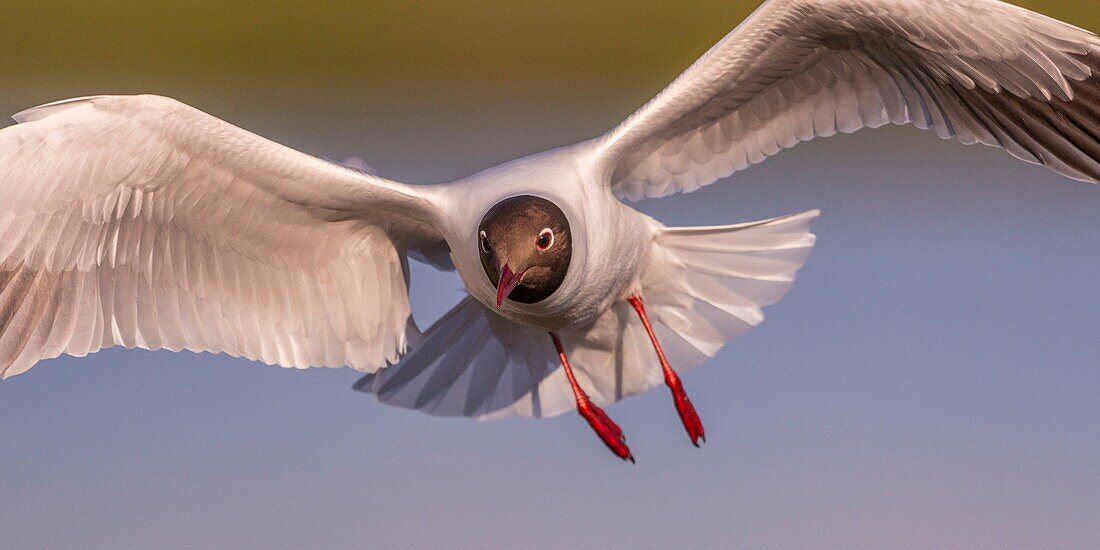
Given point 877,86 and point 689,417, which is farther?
point 689,417

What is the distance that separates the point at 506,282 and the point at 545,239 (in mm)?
153

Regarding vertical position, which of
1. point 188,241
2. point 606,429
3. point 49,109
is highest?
point 49,109

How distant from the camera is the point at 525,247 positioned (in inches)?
139

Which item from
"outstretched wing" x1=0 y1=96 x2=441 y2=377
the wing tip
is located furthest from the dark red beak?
the wing tip

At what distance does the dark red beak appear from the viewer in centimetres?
351

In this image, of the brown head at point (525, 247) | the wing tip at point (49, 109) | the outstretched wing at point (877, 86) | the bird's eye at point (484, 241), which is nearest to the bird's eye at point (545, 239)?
the brown head at point (525, 247)

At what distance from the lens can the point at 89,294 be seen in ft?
12.3

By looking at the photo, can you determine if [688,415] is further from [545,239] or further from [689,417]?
[545,239]

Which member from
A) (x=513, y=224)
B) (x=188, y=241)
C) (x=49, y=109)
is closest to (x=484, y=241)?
(x=513, y=224)

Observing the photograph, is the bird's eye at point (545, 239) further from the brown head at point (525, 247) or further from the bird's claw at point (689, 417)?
the bird's claw at point (689, 417)

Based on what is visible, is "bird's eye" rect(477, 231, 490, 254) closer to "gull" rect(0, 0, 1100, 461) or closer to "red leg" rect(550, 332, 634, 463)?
"gull" rect(0, 0, 1100, 461)

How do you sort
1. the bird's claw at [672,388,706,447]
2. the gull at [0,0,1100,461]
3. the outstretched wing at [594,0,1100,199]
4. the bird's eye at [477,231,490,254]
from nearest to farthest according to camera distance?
the outstretched wing at [594,0,1100,199] < the gull at [0,0,1100,461] < the bird's eye at [477,231,490,254] < the bird's claw at [672,388,706,447]

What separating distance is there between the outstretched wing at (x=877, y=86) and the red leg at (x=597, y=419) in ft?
2.19

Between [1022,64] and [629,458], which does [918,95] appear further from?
[629,458]
